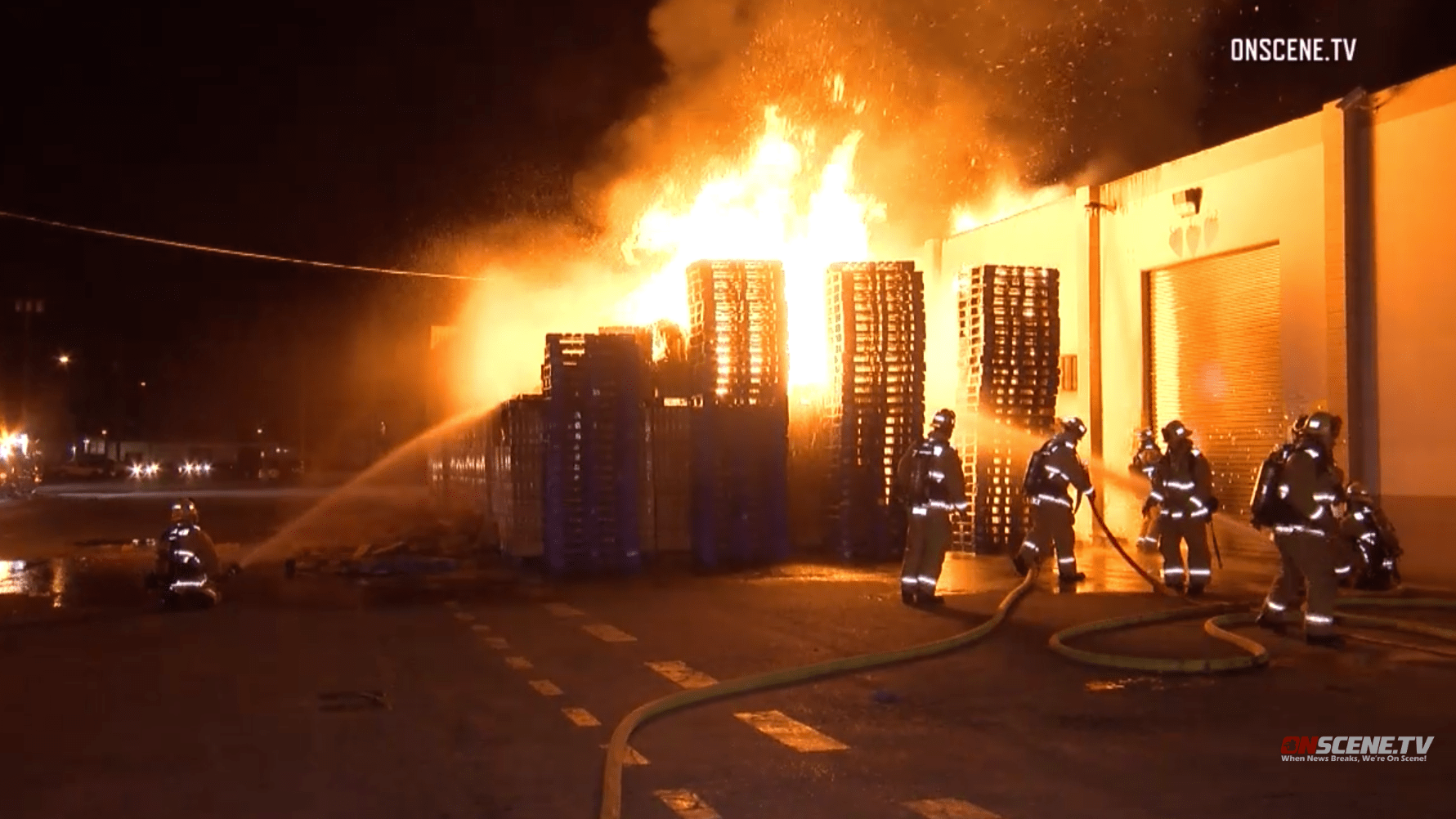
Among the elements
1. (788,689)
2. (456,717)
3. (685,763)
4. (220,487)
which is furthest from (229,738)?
(220,487)

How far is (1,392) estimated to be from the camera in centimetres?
6725

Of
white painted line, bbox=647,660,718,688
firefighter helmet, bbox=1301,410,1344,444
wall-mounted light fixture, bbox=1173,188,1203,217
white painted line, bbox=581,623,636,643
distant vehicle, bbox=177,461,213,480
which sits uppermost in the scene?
wall-mounted light fixture, bbox=1173,188,1203,217

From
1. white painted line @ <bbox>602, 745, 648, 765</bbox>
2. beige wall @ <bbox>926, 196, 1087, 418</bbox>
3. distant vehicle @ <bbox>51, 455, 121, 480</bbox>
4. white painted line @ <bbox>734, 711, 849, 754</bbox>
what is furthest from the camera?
distant vehicle @ <bbox>51, 455, 121, 480</bbox>

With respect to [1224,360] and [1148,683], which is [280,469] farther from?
[1148,683]

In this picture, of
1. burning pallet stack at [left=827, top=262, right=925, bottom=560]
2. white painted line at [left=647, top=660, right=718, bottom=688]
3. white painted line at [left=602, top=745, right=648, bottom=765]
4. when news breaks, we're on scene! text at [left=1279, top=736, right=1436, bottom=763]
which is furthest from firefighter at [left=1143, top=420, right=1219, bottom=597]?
white painted line at [left=602, top=745, right=648, bottom=765]

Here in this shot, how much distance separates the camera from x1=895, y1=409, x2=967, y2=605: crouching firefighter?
Answer: 12.7 meters

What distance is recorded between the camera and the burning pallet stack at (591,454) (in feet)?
55.2

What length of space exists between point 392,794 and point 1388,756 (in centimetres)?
498

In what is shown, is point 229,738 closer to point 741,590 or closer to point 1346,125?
point 741,590

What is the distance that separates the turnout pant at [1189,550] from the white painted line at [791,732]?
701cm

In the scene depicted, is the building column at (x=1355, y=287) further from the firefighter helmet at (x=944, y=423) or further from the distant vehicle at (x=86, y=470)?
the distant vehicle at (x=86, y=470)

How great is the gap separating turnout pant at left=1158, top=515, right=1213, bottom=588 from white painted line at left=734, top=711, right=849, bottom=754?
7.01m

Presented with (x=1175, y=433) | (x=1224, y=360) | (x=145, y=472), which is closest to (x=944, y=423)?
(x=1175, y=433)

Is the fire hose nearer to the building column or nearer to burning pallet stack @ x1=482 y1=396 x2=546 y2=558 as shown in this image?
the building column
